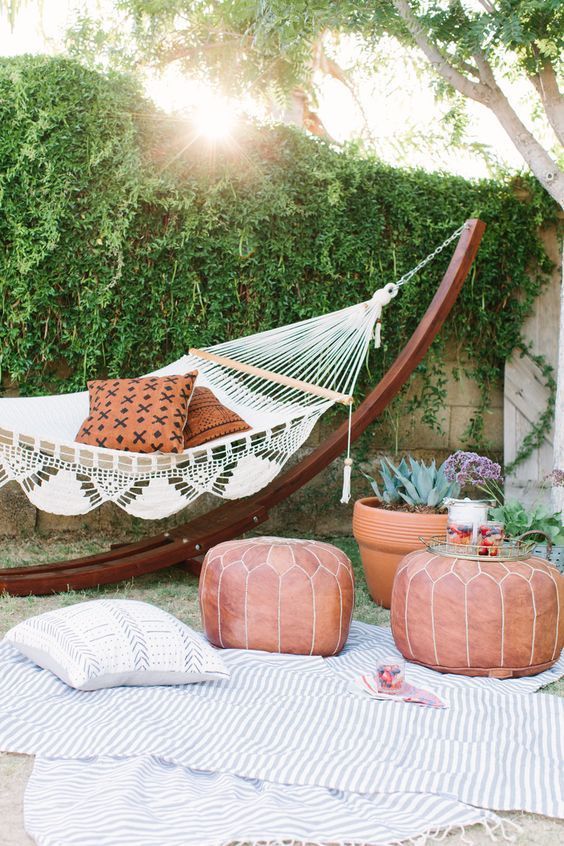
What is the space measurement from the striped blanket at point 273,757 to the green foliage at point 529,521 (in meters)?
0.61

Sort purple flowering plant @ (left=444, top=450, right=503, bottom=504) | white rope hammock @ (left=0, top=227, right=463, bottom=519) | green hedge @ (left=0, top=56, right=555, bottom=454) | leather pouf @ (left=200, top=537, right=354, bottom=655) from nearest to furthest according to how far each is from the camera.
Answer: leather pouf @ (left=200, top=537, right=354, bottom=655), white rope hammock @ (left=0, top=227, right=463, bottom=519), purple flowering plant @ (left=444, top=450, right=503, bottom=504), green hedge @ (left=0, top=56, right=555, bottom=454)

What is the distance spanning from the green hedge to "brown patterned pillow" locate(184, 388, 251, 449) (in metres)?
0.60

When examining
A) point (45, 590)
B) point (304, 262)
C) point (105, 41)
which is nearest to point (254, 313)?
point (304, 262)

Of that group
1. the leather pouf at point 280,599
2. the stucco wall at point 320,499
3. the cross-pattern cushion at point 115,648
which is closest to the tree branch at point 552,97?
the stucco wall at point 320,499

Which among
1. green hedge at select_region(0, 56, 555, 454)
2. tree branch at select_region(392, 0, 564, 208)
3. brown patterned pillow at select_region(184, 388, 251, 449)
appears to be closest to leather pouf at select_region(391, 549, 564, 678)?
brown patterned pillow at select_region(184, 388, 251, 449)

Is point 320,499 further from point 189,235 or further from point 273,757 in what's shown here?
point 273,757

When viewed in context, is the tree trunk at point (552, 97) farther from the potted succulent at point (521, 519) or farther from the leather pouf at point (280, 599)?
Result: the leather pouf at point (280, 599)

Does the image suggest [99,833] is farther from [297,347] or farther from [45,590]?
[297,347]

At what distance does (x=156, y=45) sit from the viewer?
4.39m

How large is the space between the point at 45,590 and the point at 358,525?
979 mm

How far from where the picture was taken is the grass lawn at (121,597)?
3.89ft

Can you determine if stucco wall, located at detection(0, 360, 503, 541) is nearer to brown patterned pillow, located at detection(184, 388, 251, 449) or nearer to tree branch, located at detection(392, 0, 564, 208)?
brown patterned pillow, located at detection(184, 388, 251, 449)

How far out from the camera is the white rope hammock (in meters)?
2.26

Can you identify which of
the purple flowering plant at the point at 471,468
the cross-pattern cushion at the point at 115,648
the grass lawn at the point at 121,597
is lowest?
the grass lawn at the point at 121,597
